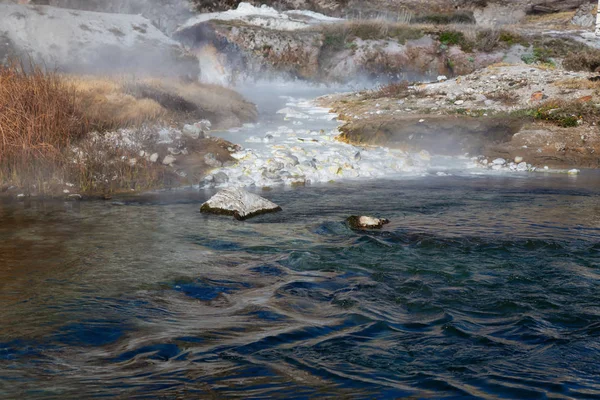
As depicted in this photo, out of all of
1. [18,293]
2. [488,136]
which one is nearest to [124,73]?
[488,136]

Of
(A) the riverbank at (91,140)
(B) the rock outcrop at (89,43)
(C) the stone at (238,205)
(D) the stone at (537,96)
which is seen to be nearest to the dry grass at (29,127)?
(A) the riverbank at (91,140)

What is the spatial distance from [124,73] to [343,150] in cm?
651

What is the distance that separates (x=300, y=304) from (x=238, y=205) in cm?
380

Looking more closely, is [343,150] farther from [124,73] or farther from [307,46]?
[307,46]

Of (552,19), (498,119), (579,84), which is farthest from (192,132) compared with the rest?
(552,19)

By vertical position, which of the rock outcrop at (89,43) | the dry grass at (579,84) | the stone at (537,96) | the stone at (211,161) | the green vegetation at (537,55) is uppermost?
the green vegetation at (537,55)

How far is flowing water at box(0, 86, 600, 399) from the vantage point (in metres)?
4.00

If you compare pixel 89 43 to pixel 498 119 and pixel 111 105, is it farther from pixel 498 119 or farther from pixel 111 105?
pixel 498 119

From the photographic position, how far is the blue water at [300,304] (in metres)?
4.00

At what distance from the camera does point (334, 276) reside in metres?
6.27

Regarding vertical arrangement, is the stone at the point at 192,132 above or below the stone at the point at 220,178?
above

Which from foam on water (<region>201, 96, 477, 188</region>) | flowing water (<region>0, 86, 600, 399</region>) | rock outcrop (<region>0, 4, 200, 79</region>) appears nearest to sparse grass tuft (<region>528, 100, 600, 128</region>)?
foam on water (<region>201, 96, 477, 188</region>)

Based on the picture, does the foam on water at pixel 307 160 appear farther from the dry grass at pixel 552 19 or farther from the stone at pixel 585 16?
the stone at pixel 585 16

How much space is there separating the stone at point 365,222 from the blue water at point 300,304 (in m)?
0.19
